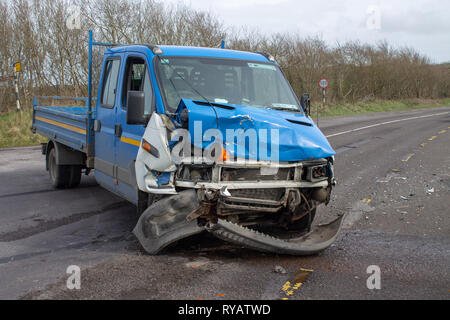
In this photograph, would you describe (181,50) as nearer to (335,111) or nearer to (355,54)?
(335,111)

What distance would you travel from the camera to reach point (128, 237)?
19.8 feet

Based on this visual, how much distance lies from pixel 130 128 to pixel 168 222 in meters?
1.55

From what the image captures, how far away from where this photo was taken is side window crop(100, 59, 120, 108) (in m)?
6.69

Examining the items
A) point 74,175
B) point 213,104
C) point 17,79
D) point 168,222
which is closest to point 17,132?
point 17,79

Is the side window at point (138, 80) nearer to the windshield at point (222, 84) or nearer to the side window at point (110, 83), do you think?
the windshield at point (222, 84)

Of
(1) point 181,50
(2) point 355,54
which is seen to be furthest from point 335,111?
(1) point 181,50

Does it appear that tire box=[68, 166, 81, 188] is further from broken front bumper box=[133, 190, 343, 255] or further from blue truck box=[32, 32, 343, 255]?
broken front bumper box=[133, 190, 343, 255]

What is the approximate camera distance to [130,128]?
594 centimetres

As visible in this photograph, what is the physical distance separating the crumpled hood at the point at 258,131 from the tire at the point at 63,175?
479 centimetres

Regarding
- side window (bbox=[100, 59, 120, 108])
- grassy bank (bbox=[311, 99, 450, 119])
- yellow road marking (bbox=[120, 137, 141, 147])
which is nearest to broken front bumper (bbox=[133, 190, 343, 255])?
yellow road marking (bbox=[120, 137, 141, 147])

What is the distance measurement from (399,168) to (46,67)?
61.3ft

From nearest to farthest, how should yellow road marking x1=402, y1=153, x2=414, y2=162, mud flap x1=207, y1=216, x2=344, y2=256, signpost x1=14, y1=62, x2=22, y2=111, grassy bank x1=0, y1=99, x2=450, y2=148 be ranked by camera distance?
mud flap x1=207, y1=216, x2=344, y2=256 → yellow road marking x1=402, y1=153, x2=414, y2=162 → grassy bank x1=0, y1=99, x2=450, y2=148 → signpost x1=14, y1=62, x2=22, y2=111

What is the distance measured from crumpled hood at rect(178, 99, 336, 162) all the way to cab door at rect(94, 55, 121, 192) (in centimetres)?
188

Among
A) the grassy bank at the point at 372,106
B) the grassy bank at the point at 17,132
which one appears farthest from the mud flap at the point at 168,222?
the grassy bank at the point at 372,106
